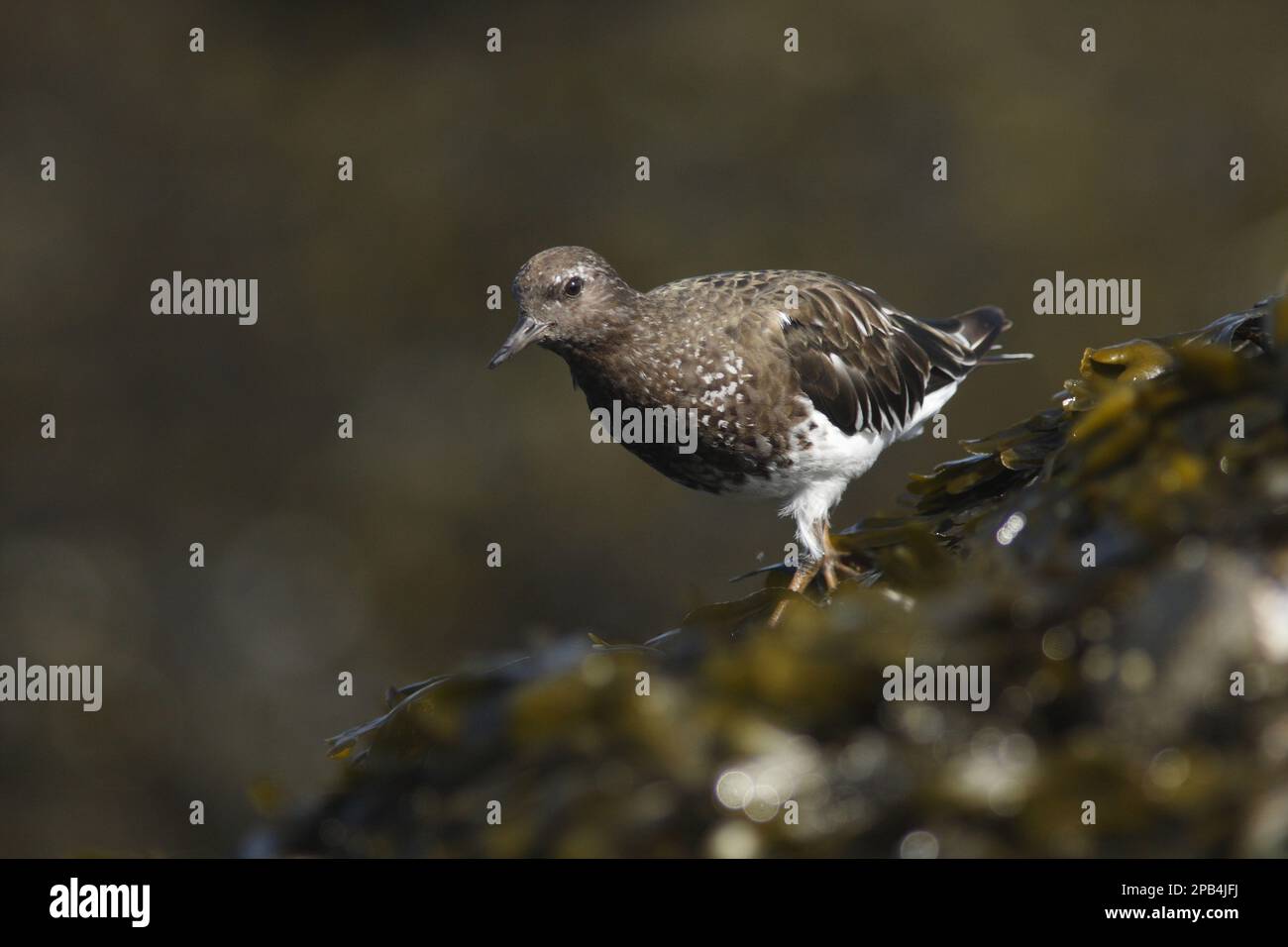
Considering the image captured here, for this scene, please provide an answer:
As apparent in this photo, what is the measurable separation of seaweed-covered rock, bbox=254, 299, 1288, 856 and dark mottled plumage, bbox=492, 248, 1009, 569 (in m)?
1.73

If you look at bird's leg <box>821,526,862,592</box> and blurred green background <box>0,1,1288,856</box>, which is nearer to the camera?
bird's leg <box>821,526,862,592</box>

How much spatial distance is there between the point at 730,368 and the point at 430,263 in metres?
5.47

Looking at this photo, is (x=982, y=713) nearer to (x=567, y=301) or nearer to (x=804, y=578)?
(x=804, y=578)

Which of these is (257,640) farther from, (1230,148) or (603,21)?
(1230,148)

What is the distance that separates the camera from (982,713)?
5.81 feet

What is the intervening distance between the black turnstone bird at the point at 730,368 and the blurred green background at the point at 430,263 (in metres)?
4.10

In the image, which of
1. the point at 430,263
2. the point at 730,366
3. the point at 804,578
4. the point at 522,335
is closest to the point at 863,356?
the point at 730,366

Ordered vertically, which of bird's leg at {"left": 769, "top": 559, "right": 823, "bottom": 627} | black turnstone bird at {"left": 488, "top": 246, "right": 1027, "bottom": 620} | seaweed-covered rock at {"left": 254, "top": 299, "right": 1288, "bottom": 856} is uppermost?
black turnstone bird at {"left": 488, "top": 246, "right": 1027, "bottom": 620}

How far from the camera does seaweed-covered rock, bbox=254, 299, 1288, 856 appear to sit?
5.41 feet

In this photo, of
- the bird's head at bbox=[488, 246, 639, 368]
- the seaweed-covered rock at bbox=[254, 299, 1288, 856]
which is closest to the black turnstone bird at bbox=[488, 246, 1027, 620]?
the bird's head at bbox=[488, 246, 639, 368]

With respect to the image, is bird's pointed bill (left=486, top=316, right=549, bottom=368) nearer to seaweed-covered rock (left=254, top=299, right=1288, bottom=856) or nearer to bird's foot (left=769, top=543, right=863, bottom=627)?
bird's foot (left=769, top=543, right=863, bottom=627)

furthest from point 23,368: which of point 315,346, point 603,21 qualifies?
point 603,21

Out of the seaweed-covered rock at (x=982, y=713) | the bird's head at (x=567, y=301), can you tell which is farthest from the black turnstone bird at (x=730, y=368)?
the seaweed-covered rock at (x=982, y=713)

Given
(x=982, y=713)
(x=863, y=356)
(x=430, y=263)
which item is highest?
(x=430, y=263)
